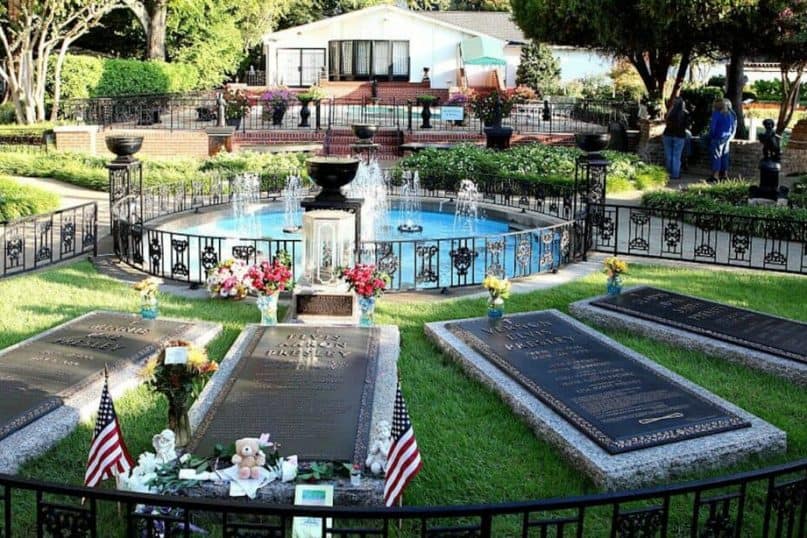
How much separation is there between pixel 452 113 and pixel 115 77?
13.6 metres

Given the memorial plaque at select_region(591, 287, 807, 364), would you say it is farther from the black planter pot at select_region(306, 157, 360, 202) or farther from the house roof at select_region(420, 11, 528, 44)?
the house roof at select_region(420, 11, 528, 44)

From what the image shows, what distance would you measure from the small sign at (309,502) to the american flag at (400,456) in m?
0.40

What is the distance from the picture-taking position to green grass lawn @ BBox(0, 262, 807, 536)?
726 centimetres

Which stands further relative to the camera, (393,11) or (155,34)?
(393,11)

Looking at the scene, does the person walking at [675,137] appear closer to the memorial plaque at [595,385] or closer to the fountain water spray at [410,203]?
the fountain water spray at [410,203]

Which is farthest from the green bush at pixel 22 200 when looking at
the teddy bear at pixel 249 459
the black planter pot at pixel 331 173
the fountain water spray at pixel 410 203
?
the teddy bear at pixel 249 459

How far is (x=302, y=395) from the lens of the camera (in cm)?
831

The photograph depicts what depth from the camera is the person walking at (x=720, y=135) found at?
23.6 meters

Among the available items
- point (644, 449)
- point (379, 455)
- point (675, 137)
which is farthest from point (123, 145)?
point (675, 137)

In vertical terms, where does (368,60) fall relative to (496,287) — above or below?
above

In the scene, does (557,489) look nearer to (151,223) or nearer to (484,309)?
(484,309)

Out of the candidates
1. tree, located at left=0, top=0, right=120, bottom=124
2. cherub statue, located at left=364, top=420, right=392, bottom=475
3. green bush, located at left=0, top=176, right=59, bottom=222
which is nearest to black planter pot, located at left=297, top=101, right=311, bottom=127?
tree, located at left=0, top=0, right=120, bottom=124

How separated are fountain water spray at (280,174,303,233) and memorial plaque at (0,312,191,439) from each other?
26.8ft

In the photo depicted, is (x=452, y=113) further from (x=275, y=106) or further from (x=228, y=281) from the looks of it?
(x=228, y=281)
